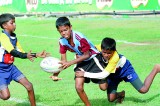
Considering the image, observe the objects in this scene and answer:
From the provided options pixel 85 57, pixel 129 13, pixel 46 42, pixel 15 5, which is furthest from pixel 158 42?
pixel 15 5

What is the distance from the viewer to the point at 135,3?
88.4ft

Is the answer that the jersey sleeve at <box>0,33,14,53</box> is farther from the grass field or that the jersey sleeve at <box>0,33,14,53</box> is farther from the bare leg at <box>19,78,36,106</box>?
A: the grass field

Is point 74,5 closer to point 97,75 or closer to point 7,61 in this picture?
point 7,61

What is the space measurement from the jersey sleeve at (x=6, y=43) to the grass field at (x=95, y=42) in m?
1.49

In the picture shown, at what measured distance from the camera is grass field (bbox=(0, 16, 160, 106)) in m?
8.41

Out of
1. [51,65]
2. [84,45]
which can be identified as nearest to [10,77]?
[51,65]

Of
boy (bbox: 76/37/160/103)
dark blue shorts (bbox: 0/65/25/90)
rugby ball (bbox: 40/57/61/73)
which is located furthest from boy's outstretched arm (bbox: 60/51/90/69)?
dark blue shorts (bbox: 0/65/25/90)

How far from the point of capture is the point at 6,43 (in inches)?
286

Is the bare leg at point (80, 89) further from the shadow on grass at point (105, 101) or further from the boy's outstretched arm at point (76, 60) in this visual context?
the shadow on grass at point (105, 101)

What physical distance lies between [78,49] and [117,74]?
0.83 meters

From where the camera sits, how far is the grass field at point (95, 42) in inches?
331

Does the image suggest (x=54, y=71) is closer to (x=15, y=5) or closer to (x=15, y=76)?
(x=15, y=76)

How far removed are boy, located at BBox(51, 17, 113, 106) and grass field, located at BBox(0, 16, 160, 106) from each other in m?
0.82

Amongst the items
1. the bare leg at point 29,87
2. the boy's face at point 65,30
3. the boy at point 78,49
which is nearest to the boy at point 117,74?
the boy at point 78,49
